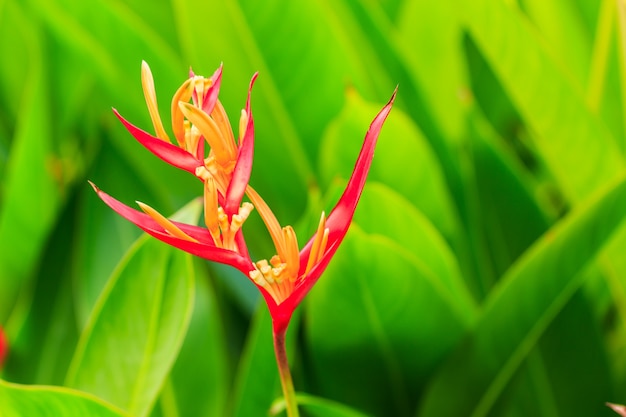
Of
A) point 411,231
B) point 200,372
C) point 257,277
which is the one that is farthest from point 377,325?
point 257,277

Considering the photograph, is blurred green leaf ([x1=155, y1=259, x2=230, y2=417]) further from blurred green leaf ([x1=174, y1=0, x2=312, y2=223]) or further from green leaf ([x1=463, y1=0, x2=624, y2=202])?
green leaf ([x1=463, y1=0, x2=624, y2=202])

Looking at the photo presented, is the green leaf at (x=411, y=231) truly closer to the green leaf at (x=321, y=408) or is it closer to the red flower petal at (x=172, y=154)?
the green leaf at (x=321, y=408)

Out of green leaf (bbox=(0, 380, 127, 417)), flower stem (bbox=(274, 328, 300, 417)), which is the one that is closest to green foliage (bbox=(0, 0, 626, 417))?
green leaf (bbox=(0, 380, 127, 417))

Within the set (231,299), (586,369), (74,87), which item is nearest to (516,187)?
(586,369)

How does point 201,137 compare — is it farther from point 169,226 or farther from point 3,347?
point 3,347

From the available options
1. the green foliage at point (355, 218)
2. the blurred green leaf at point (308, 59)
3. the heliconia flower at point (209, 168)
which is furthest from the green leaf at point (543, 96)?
the heliconia flower at point (209, 168)

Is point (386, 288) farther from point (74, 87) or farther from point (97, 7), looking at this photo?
point (74, 87)

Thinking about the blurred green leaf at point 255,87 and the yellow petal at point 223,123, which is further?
the blurred green leaf at point 255,87

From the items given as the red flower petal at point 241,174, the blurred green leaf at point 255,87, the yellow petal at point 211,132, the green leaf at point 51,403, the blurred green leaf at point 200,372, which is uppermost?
the blurred green leaf at point 255,87
